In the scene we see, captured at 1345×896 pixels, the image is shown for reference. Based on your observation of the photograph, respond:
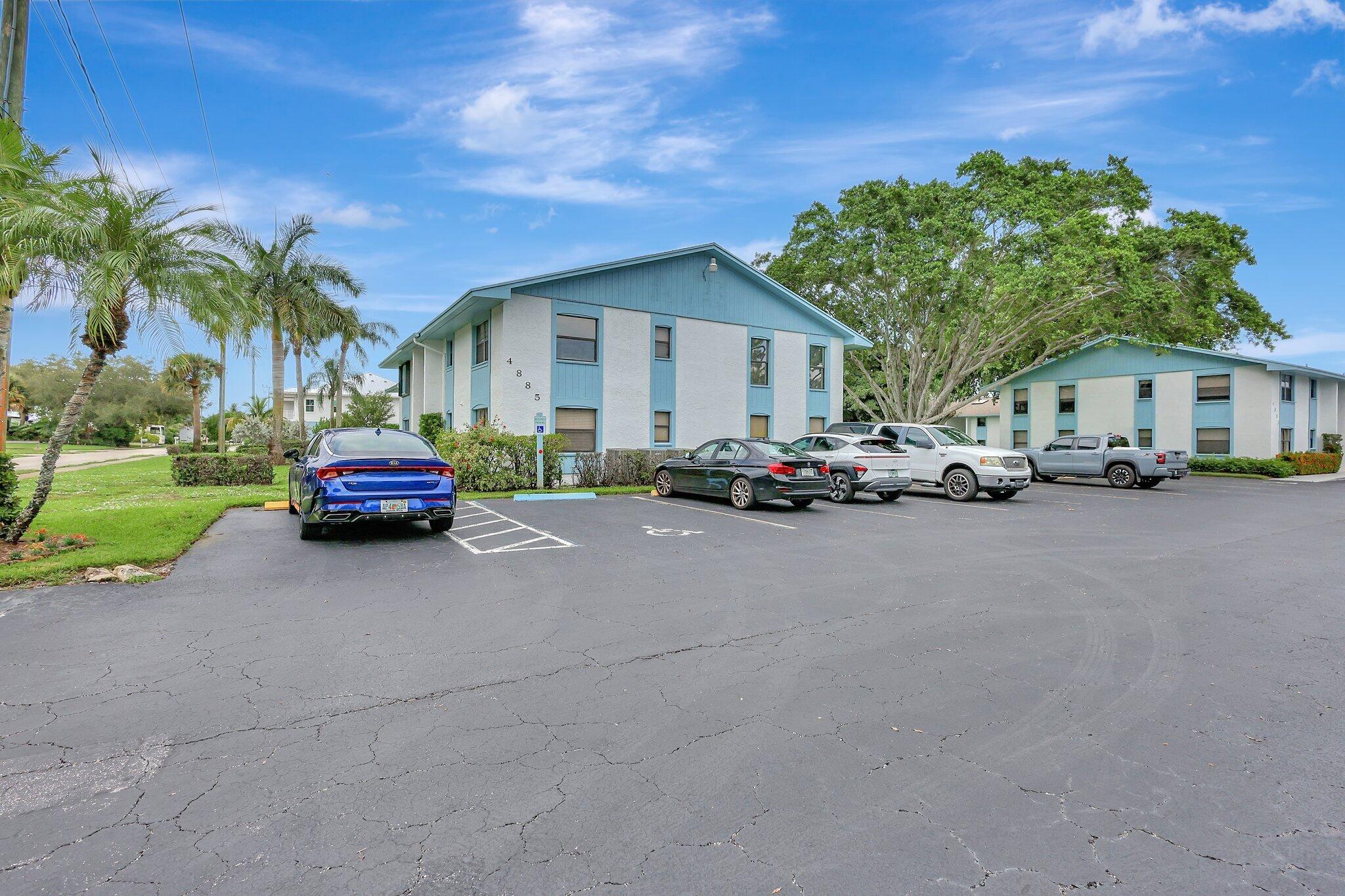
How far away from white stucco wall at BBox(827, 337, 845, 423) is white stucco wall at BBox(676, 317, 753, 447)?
4386mm

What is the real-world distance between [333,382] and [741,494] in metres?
42.0

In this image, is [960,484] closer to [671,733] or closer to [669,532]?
[669,532]

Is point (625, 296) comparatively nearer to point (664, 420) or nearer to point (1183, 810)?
point (664, 420)

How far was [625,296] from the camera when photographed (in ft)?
68.8

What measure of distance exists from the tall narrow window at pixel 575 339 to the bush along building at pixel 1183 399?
72.4 ft

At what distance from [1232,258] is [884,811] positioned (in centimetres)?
3379

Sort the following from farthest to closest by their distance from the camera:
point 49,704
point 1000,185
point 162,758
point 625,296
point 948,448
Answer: point 1000,185, point 625,296, point 948,448, point 49,704, point 162,758

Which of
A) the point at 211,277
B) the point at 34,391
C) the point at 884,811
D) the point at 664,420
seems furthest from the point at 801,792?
the point at 34,391

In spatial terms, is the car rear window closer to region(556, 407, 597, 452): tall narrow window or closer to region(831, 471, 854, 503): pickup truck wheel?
region(831, 471, 854, 503): pickup truck wheel

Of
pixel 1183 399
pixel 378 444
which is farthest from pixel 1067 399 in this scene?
pixel 378 444

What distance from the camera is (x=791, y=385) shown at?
81.2ft

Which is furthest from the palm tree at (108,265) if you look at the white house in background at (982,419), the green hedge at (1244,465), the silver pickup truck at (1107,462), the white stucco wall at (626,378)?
the white house in background at (982,419)

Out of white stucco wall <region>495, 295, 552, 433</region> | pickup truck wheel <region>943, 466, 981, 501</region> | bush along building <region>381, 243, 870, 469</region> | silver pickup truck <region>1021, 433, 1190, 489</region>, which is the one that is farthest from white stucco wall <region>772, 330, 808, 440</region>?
white stucco wall <region>495, 295, 552, 433</region>

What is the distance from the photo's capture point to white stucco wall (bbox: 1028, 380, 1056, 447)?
36.5 meters
